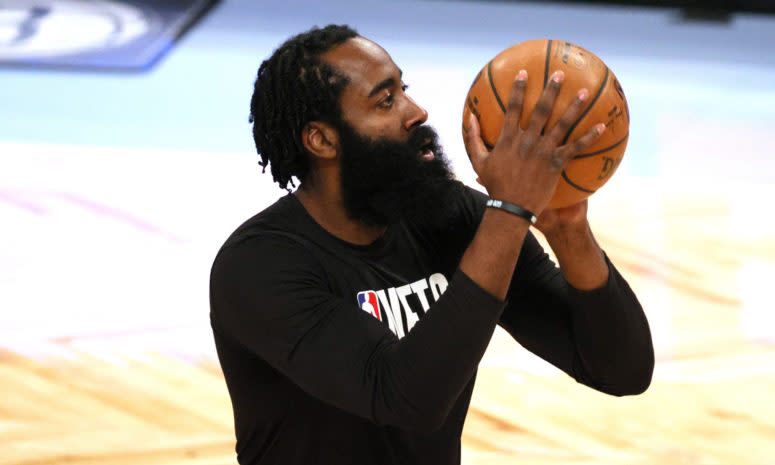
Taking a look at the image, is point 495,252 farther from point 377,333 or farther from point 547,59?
point 547,59

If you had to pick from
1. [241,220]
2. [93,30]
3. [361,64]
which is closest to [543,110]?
[361,64]

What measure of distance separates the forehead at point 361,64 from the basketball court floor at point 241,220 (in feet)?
5.31

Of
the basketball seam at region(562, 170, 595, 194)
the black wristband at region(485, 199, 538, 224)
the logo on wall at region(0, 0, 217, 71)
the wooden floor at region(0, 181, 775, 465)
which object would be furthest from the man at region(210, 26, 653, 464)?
the logo on wall at region(0, 0, 217, 71)

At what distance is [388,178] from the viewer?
1.94m

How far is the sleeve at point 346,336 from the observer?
5.31ft

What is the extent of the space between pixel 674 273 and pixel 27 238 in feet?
8.99

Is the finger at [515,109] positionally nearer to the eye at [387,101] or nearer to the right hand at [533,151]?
the right hand at [533,151]

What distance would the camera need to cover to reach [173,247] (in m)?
4.42

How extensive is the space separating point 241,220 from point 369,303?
283cm

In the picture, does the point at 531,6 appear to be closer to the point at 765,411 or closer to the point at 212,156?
the point at 212,156

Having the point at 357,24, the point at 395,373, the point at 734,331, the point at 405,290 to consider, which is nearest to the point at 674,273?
the point at 734,331

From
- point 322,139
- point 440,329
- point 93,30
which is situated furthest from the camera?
point 93,30

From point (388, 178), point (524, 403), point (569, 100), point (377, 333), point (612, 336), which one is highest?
point (569, 100)

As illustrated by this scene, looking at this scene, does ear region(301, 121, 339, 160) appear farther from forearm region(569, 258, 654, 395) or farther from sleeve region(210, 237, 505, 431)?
forearm region(569, 258, 654, 395)
